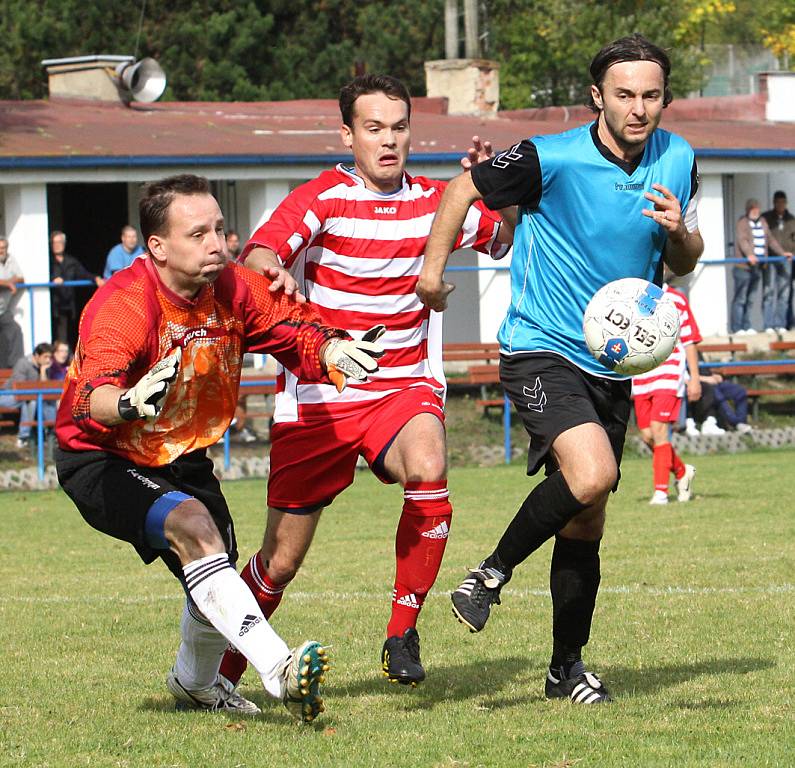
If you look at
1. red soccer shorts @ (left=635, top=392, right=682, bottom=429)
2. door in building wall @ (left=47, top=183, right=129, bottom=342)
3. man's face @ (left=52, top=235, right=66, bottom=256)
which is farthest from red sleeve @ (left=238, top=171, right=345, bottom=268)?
door in building wall @ (left=47, top=183, right=129, bottom=342)

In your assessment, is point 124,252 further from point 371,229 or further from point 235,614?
point 235,614

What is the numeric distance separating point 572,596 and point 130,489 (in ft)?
5.94

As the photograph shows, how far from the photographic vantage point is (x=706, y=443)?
2038 cm

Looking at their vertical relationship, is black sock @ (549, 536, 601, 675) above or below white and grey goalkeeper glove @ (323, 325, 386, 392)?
below

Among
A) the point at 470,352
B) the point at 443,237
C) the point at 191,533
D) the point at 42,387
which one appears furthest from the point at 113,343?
the point at 470,352

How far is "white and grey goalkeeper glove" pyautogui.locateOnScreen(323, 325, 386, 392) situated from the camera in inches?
219

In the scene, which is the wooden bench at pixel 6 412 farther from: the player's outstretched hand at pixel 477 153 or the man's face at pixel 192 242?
the man's face at pixel 192 242

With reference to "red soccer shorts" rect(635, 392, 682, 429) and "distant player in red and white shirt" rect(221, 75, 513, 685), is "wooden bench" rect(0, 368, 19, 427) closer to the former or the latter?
"red soccer shorts" rect(635, 392, 682, 429)

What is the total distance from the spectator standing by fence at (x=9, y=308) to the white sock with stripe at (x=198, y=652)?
46.0 feet

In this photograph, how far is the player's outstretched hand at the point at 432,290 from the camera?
19.3 ft

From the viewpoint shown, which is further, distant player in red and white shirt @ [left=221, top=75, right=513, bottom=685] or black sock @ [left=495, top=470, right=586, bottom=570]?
distant player in red and white shirt @ [left=221, top=75, right=513, bottom=685]

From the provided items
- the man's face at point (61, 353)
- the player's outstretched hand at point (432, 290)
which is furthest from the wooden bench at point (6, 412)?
the player's outstretched hand at point (432, 290)

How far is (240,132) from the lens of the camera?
26.3m

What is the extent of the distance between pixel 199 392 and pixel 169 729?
1230 mm
